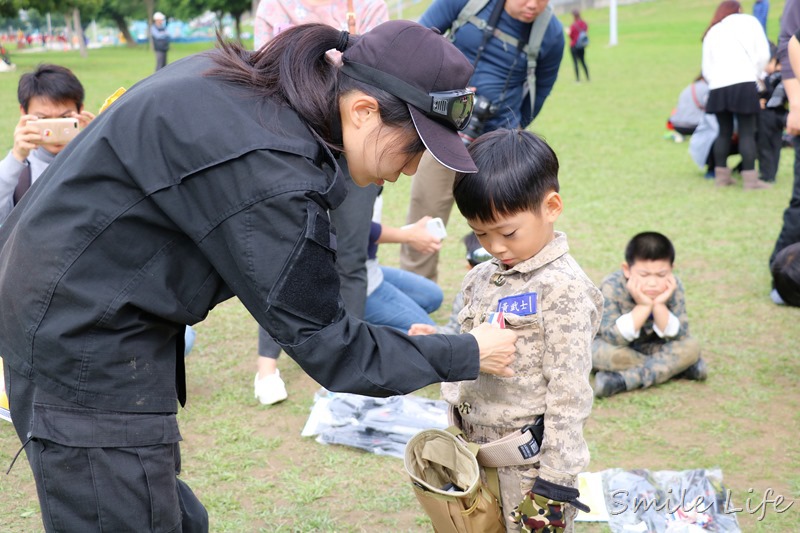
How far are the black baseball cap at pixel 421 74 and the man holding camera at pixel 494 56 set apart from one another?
3.08 metres

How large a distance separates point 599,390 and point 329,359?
2444 millimetres

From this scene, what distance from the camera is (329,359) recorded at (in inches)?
67.4

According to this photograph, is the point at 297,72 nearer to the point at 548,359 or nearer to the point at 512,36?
the point at 548,359

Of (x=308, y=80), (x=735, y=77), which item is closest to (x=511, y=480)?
(x=308, y=80)

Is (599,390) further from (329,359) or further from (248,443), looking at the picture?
(329,359)

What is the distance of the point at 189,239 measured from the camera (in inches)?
67.2

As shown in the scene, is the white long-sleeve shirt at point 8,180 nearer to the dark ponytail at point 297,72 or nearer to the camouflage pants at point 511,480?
the dark ponytail at point 297,72

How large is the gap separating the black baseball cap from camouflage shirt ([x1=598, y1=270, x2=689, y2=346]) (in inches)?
96.8

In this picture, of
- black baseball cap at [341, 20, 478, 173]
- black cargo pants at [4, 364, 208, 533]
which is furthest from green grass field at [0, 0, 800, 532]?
black baseball cap at [341, 20, 478, 173]

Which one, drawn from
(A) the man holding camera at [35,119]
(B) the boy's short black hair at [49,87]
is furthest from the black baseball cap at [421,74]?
(B) the boy's short black hair at [49,87]

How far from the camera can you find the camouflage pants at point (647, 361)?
3955 millimetres

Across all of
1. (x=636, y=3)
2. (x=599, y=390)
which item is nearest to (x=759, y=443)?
(x=599, y=390)

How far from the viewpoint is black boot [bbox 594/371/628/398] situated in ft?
12.7

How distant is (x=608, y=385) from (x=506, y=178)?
2015mm
